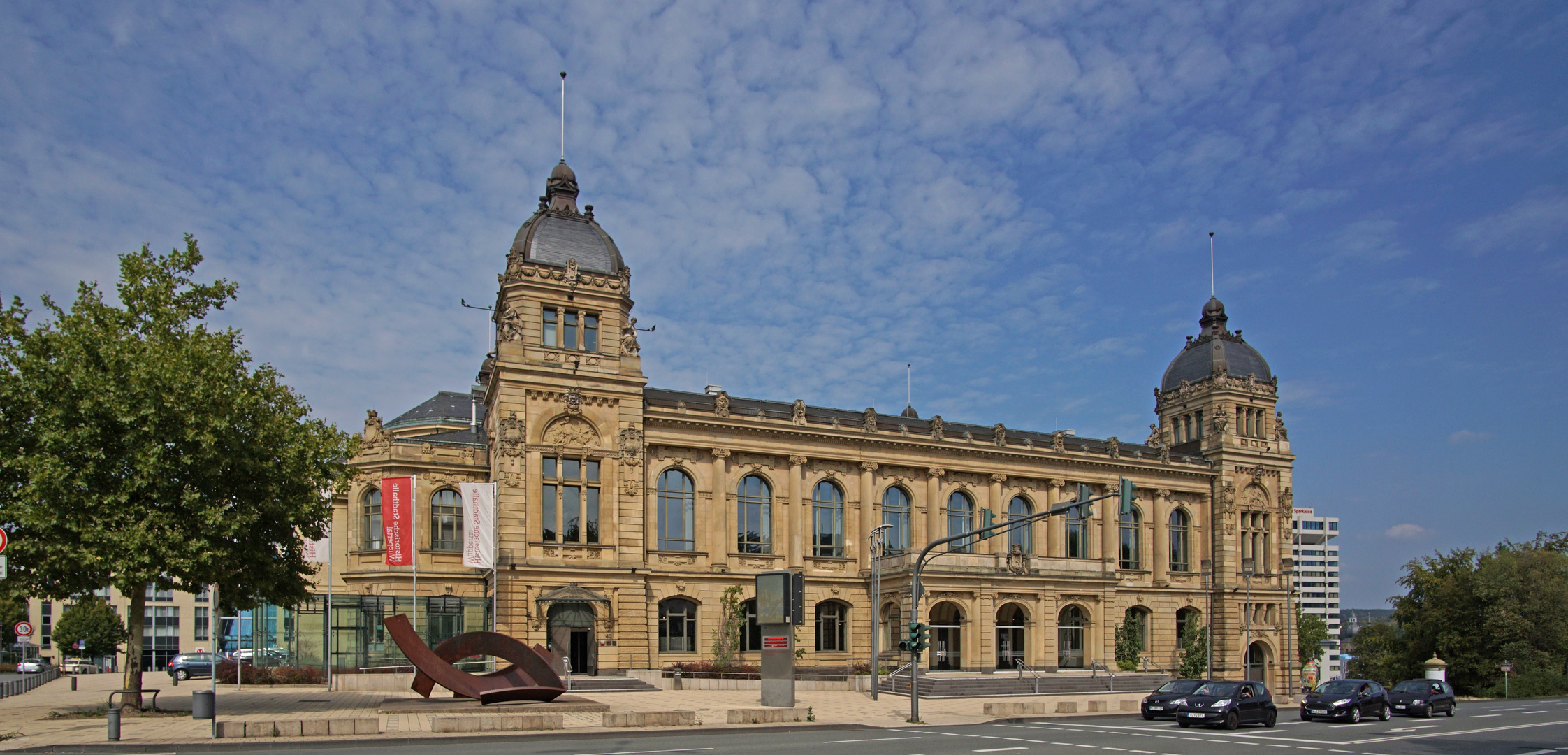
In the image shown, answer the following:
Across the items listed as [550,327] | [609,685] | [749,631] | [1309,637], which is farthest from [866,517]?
[1309,637]

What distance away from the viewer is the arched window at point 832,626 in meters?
58.3

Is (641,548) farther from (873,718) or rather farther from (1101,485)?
(1101,485)

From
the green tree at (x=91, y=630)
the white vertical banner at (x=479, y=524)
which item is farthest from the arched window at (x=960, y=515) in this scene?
the green tree at (x=91, y=630)

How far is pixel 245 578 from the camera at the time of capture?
3266 cm

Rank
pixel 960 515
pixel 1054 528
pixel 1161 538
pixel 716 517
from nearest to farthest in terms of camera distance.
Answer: pixel 716 517 < pixel 960 515 < pixel 1054 528 < pixel 1161 538

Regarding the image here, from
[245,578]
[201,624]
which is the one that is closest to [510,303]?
[245,578]

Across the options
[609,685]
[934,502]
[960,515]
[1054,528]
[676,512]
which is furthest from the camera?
[1054,528]

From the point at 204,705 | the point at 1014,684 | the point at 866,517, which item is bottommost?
the point at 1014,684

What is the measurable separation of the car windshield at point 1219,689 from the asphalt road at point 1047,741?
3.62 ft

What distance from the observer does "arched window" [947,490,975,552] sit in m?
63.6

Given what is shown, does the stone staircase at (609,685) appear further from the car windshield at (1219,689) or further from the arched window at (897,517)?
the car windshield at (1219,689)

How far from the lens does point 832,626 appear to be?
193 feet

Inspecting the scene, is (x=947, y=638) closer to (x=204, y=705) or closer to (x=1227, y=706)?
(x=1227, y=706)

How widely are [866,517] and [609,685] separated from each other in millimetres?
19360
